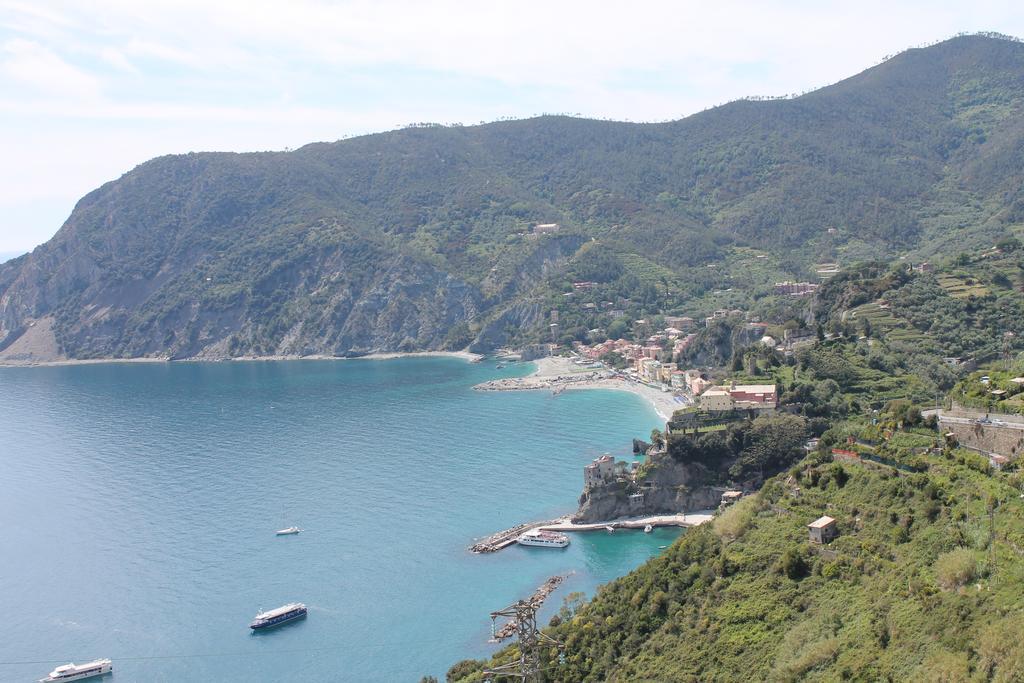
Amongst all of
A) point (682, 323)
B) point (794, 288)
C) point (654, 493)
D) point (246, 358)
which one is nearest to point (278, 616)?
point (654, 493)

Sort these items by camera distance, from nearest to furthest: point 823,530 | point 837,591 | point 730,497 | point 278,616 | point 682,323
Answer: point 837,591, point 823,530, point 278,616, point 730,497, point 682,323

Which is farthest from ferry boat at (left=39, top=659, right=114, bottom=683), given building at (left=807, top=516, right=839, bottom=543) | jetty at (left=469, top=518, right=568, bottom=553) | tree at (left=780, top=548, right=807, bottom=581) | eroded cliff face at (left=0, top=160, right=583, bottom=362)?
eroded cliff face at (left=0, top=160, right=583, bottom=362)

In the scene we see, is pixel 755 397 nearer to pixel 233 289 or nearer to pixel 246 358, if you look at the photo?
pixel 246 358

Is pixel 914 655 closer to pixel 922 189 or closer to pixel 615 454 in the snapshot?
pixel 615 454

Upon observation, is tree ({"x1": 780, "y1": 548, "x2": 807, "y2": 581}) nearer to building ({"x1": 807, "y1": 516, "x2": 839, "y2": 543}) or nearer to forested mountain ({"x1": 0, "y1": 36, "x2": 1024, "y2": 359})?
building ({"x1": 807, "y1": 516, "x2": 839, "y2": 543})

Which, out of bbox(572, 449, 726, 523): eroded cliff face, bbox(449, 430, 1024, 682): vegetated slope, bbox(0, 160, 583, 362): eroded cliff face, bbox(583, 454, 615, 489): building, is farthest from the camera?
bbox(0, 160, 583, 362): eroded cliff face

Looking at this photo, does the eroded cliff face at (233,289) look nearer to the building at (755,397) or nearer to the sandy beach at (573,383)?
the sandy beach at (573,383)
